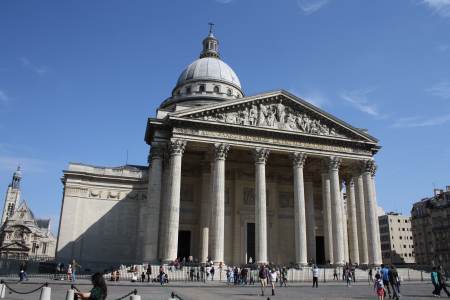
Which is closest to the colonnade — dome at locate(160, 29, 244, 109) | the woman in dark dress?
dome at locate(160, 29, 244, 109)

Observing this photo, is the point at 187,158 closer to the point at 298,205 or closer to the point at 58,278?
the point at 298,205

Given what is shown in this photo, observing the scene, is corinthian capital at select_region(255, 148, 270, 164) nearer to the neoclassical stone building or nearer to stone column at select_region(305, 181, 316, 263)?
the neoclassical stone building

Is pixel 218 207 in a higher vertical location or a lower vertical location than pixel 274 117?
lower

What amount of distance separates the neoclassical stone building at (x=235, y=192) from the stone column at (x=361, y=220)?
0.30 feet

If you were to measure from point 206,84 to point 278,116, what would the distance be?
82.1 ft

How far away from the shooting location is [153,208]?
1294 inches

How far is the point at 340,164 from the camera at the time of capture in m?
38.3

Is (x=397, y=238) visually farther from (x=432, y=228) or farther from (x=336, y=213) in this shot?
(x=336, y=213)

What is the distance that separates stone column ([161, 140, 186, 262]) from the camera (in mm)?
30250

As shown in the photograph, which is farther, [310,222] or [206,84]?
[206,84]

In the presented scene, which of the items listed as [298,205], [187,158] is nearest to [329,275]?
[298,205]

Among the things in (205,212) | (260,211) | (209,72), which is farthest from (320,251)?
(209,72)

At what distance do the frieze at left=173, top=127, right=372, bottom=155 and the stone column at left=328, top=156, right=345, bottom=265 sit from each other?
1315 millimetres

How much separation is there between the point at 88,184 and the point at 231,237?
17.5 meters
